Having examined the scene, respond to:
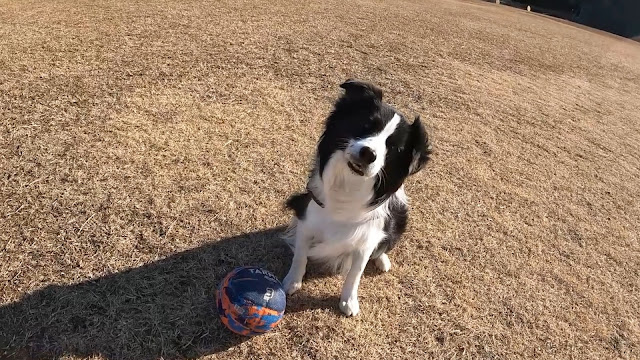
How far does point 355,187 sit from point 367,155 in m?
0.37

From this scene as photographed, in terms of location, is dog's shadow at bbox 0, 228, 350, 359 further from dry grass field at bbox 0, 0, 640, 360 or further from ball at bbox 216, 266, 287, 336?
ball at bbox 216, 266, 287, 336

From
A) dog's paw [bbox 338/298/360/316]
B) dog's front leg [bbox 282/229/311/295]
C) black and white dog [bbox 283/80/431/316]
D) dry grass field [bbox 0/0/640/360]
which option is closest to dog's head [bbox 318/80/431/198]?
black and white dog [bbox 283/80/431/316]

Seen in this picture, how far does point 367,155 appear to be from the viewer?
2.36 m

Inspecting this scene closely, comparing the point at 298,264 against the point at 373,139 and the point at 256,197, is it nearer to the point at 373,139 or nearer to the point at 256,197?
the point at 256,197

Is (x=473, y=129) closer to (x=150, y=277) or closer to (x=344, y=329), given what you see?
(x=344, y=329)

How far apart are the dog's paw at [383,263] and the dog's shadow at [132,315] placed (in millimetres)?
484

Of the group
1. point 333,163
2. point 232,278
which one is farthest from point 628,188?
point 232,278

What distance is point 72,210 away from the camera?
3.43 meters

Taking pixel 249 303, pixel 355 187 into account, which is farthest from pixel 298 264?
pixel 355 187

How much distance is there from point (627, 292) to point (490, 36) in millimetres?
7160

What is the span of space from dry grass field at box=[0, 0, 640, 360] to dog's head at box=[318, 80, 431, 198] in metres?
1.06

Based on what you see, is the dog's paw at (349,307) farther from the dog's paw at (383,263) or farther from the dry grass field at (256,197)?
the dog's paw at (383,263)

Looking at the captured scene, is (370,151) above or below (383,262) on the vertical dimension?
above

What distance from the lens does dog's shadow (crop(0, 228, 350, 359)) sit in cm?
264
